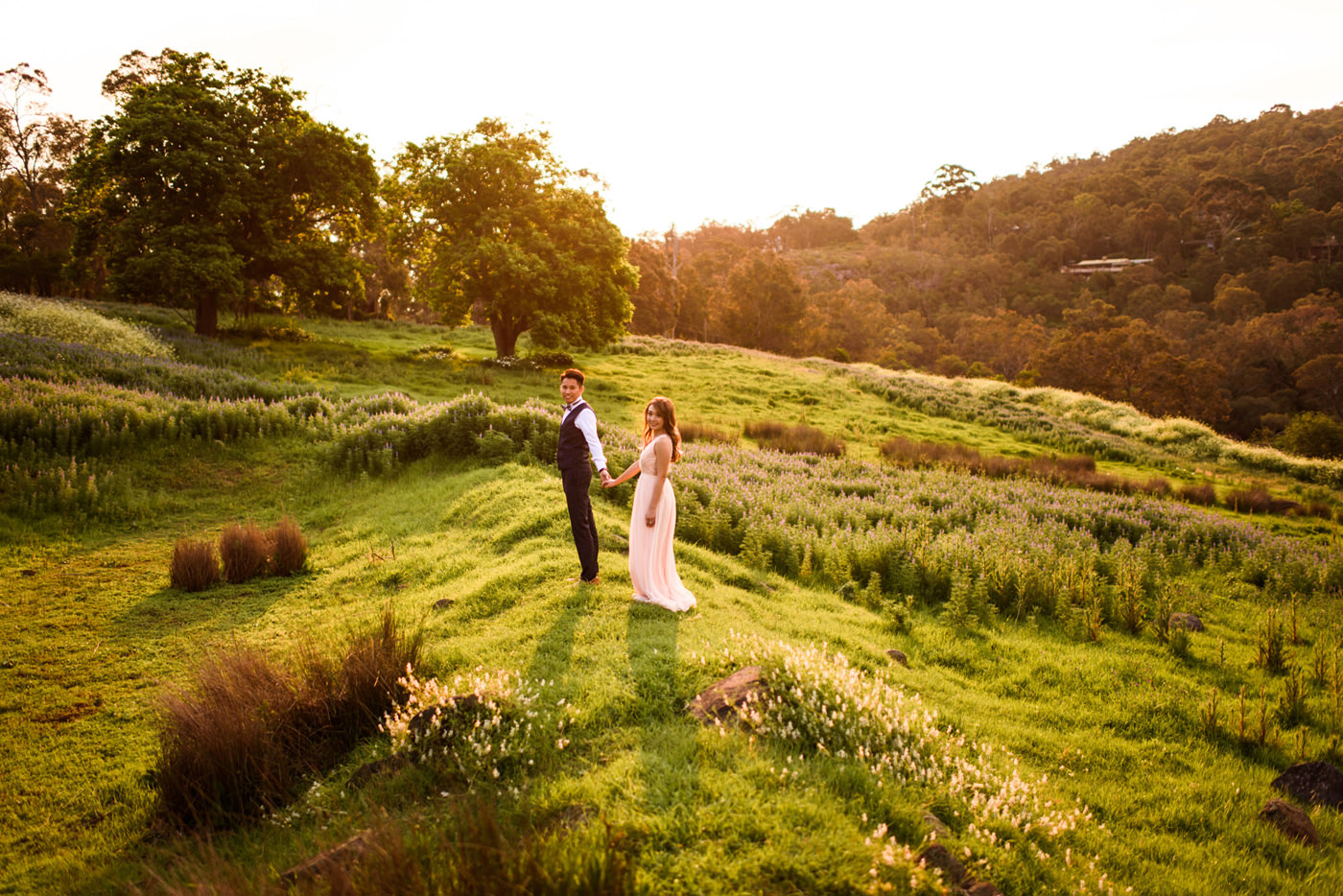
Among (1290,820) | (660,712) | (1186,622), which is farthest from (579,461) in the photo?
A: (1186,622)

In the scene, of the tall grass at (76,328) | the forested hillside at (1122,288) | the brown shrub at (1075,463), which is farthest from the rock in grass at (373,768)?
the forested hillside at (1122,288)

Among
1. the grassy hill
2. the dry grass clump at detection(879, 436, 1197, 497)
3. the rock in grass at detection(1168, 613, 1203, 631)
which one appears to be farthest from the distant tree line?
the rock in grass at detection(1168, 613, 1203, 631)

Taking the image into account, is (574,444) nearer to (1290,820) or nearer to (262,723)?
(262,723)

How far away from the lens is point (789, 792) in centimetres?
382

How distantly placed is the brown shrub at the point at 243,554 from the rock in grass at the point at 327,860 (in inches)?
283

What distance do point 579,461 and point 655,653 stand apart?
112 inches

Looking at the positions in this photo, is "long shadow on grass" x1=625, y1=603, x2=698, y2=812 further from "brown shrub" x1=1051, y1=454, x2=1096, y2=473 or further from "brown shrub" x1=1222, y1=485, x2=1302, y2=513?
"brown shrub" x1=1222, y1=485, x2=1302, y2=513

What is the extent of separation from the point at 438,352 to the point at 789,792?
3107 cm

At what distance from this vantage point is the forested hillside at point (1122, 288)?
54.1m

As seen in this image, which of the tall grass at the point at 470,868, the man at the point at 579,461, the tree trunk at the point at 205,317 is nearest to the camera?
the tall grass at the point at 470,868

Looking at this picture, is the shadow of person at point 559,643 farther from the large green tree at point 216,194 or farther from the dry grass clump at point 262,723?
the large green tree at point 216,194

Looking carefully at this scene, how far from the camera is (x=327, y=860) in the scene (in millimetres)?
3242

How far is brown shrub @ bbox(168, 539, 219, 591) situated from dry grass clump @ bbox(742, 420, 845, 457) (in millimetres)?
14205

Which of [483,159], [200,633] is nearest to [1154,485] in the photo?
[200,633]
